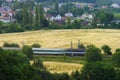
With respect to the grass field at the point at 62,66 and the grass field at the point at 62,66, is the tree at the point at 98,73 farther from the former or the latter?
the grass field at the point at 62,66

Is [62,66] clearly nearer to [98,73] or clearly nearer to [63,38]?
[98,73]

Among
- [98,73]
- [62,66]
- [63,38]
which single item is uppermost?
[98,73]

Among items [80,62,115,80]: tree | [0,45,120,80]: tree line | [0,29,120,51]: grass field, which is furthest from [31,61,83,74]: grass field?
[0,29,120,51]: grass field

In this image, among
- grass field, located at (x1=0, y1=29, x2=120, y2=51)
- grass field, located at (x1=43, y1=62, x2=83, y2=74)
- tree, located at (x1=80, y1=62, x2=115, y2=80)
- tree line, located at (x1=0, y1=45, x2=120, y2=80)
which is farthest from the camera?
grass field, located at (x1=0, y1=29, x2=120, y2=51)

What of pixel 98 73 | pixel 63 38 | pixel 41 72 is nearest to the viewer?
pixel 98 73

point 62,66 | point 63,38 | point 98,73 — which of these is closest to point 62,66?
point 62,66

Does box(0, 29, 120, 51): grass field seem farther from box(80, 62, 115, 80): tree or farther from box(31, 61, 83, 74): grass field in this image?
box(80, 62, 115, 80): tree

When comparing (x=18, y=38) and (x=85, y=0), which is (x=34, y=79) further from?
(x=85, y=0)

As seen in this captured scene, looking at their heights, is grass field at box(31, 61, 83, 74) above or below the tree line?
below

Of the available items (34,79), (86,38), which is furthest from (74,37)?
(34,79)
